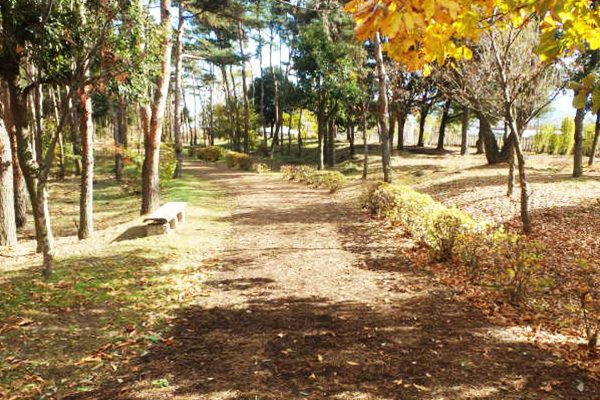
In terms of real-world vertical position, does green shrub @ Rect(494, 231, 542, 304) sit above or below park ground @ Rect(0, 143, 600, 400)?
above

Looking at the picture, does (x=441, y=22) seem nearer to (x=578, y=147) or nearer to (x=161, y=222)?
(x=161, y=222)

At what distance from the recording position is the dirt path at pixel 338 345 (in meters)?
3.76

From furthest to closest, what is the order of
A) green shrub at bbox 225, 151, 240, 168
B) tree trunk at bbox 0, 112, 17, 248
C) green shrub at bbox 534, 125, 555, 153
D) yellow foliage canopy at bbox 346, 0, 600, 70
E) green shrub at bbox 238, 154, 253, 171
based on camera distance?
green shrub at bbox 534, 125, 555, 153 < green shrub at bbox 225, 151, 240, 168 < green shrub at bbox 238, 154, 253, 171 < tree trunk at bbox 0, 112, 17, 248 < yellow foliage canopy at bbox 346, 0, 600, 70

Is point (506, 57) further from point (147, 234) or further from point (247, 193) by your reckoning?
point (247, 193)

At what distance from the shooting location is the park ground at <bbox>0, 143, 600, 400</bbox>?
3869 millimetres

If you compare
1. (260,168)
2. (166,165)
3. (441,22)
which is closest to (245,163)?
(260,168)

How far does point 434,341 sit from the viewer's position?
462cm

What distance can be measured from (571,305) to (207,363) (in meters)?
5.22

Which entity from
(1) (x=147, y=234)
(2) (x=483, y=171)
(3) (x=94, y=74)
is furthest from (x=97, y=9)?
(2) (x=483, y=171)

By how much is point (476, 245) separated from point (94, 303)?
5689 mm

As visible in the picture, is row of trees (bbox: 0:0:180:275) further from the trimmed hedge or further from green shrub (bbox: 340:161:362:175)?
green shrub (bbox: 340:161:362:175)

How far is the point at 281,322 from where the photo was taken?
5.23 m

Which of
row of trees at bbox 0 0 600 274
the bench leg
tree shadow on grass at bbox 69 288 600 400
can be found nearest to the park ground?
tree shadow on grass at bbox 69 288 600 400

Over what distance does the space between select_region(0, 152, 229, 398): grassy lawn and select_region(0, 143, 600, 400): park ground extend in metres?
0.02
